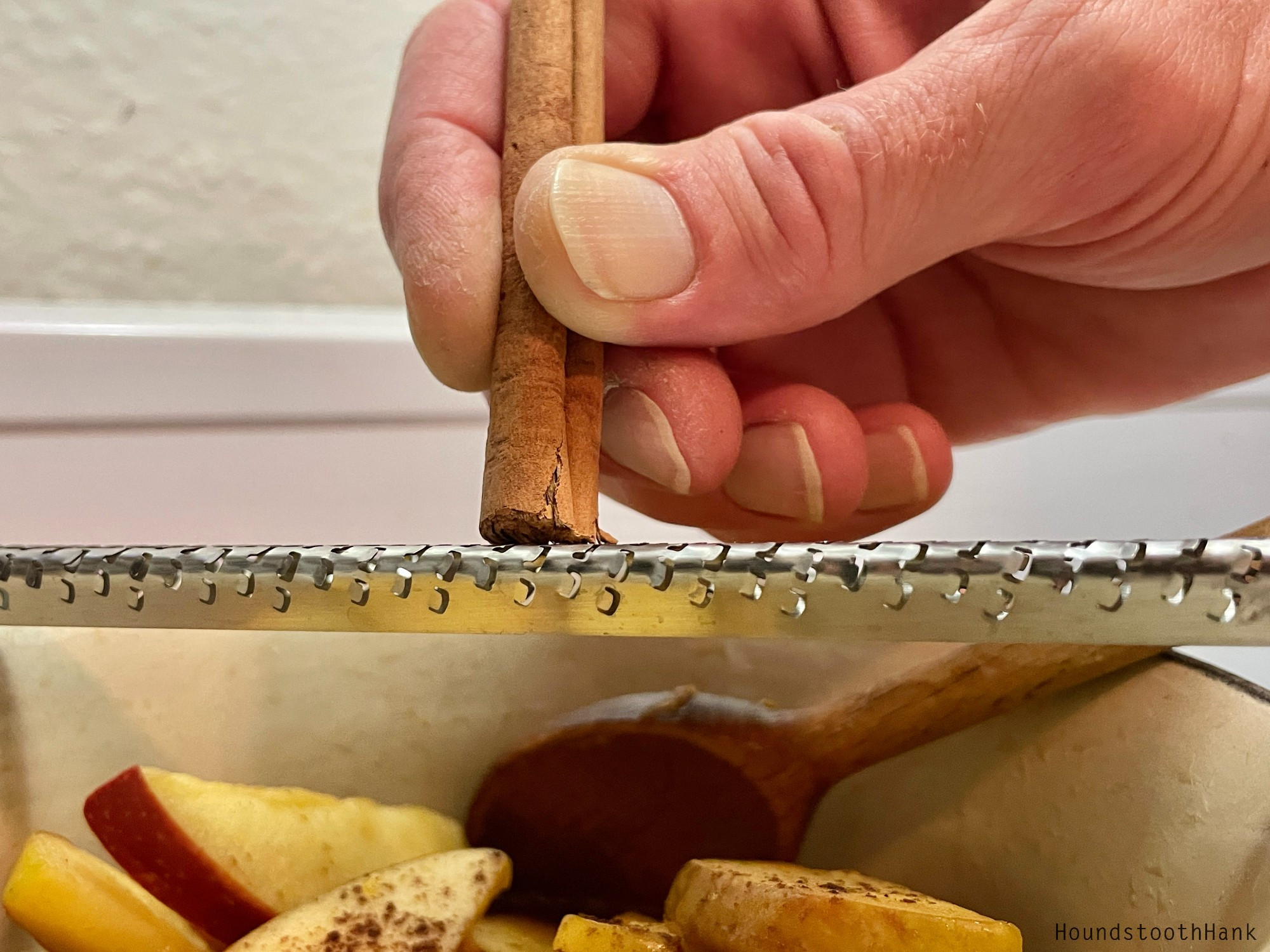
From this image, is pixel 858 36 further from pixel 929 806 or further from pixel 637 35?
pixel 929 806

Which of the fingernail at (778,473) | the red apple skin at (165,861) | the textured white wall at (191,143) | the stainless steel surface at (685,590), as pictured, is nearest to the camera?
the stainless steel surface at (685,590)

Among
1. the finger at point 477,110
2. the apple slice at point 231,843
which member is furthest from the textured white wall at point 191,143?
the apple slice at point 231,843

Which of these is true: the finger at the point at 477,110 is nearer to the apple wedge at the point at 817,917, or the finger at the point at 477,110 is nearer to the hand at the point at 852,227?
the hand at the point at 852,227

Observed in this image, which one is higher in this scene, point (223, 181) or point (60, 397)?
point (223, 181)

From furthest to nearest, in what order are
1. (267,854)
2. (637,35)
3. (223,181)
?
(223,181)
(637,35)
(267,854)

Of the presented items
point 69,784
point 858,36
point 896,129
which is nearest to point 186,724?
point 69,784

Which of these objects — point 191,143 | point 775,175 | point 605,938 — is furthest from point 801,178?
point 191,143
